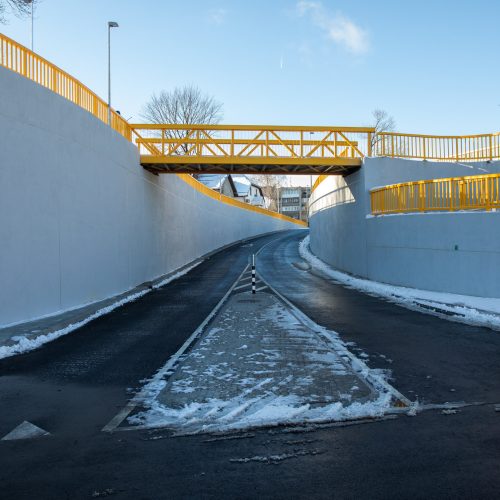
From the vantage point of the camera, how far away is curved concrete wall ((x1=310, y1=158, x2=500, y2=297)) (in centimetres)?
1404

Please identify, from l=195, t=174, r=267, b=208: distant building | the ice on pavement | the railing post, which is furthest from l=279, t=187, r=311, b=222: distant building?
the ice on pavement

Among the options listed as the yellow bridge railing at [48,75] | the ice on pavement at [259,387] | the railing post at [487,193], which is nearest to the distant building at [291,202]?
the yellow bridge railing at [48,75]

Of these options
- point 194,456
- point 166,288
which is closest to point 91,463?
point 194,456

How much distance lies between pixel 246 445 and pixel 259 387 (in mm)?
1780

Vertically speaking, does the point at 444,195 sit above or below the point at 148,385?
above

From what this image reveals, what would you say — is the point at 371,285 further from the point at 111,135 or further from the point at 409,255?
the point at 111,135

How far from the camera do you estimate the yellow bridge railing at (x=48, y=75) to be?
11105 millimetres

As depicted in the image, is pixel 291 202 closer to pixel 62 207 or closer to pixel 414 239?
pixel 414 239

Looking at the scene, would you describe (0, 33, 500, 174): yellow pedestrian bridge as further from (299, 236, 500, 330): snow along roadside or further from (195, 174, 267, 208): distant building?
(195, 174, 267, 208): distant building

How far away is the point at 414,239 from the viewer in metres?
17.1

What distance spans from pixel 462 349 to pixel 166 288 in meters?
14.5

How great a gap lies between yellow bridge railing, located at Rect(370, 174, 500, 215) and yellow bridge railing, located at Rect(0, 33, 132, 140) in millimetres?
11312

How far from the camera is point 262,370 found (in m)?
7.02

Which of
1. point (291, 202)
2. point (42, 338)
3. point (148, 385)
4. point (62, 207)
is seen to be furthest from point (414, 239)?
point (291, 202)
